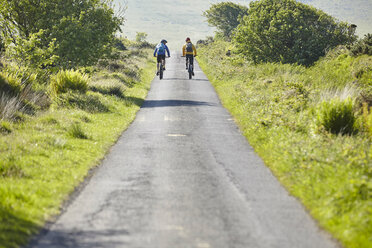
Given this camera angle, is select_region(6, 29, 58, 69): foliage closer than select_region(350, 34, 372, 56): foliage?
Yes

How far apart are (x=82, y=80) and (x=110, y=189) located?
12062 mm

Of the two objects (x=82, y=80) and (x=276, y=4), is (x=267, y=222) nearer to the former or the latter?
(x=82, y=80)

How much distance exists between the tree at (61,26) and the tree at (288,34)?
12.1 metres

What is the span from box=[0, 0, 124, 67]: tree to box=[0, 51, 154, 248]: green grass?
486 centimetres

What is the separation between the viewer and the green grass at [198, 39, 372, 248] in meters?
6.71

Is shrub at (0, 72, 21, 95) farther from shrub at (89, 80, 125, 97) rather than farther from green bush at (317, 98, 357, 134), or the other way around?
green bush at (317, 98, 357, 134)

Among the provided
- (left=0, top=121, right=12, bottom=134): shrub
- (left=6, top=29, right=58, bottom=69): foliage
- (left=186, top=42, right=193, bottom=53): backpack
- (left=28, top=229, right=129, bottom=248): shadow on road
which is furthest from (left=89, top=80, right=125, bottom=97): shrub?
(left=28, top=229, right=129, bottom=248): shadow on road

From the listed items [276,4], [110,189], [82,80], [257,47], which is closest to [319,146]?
[110,189]

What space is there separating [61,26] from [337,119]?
15.5 metres

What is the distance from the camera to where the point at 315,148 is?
9812 mm

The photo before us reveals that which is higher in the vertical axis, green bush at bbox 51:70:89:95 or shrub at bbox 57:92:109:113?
green bush at bbox 51:70:89:95

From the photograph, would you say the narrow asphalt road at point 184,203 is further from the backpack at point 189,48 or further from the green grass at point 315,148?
the backpack at point 189,48

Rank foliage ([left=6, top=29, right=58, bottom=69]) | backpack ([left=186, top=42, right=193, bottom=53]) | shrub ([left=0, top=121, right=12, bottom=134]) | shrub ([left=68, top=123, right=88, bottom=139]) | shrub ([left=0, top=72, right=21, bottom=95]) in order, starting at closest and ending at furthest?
shrub ([left=0, top=121, right=12, bottom=134])
shrub ([left=68, top=123, right=88, bottom=139])
shrub ([left=0, top=72, right=21, bottom=95])
foliage ([left=6, top=29, right=58, bottom=69])
backpack ([left=186, top=42, right=193, bottom=53])

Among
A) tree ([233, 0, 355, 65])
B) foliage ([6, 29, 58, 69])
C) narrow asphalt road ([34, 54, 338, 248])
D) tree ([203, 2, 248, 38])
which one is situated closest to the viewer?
narrow asphalt road ([34, 54, 338, 248])
